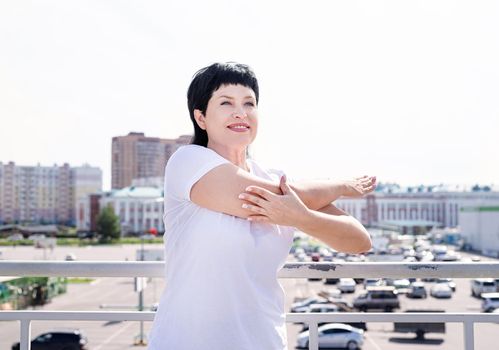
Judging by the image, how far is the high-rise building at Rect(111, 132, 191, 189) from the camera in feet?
181

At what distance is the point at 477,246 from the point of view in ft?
122

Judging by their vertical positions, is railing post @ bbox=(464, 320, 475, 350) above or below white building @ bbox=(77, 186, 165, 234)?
above

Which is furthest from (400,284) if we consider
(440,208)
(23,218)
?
(23,218)

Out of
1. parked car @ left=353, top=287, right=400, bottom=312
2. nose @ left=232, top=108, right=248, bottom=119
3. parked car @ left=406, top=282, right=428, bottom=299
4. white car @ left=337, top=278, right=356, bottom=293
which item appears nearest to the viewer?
nose @ left=232, top=108, right=248, bottom=119

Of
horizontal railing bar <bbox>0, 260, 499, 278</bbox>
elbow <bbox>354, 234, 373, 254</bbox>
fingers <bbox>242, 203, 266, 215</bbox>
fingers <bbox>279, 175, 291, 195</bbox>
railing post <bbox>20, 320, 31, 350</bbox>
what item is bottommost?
railing post <bbox>20, 320, 31, 350</bbox>

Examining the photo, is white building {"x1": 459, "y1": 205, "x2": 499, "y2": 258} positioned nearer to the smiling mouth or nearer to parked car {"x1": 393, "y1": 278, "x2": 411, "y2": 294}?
parked car {"x1": 393, "y1": 278, "x2": 411, "y2": 294}

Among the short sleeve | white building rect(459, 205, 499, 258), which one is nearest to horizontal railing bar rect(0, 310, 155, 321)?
the short sleeve

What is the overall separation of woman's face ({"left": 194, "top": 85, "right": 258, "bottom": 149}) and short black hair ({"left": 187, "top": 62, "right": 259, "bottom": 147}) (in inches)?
0.5

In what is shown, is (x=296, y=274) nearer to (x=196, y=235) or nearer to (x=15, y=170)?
(x=196, y=235)

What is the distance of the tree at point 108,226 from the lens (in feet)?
147

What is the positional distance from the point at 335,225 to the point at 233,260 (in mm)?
246

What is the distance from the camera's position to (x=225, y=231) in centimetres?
102

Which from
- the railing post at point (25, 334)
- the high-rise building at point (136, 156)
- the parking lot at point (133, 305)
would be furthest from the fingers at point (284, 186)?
the high-rise building at point (136, 156)

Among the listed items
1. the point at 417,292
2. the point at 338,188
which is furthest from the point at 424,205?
the point at 338,188
